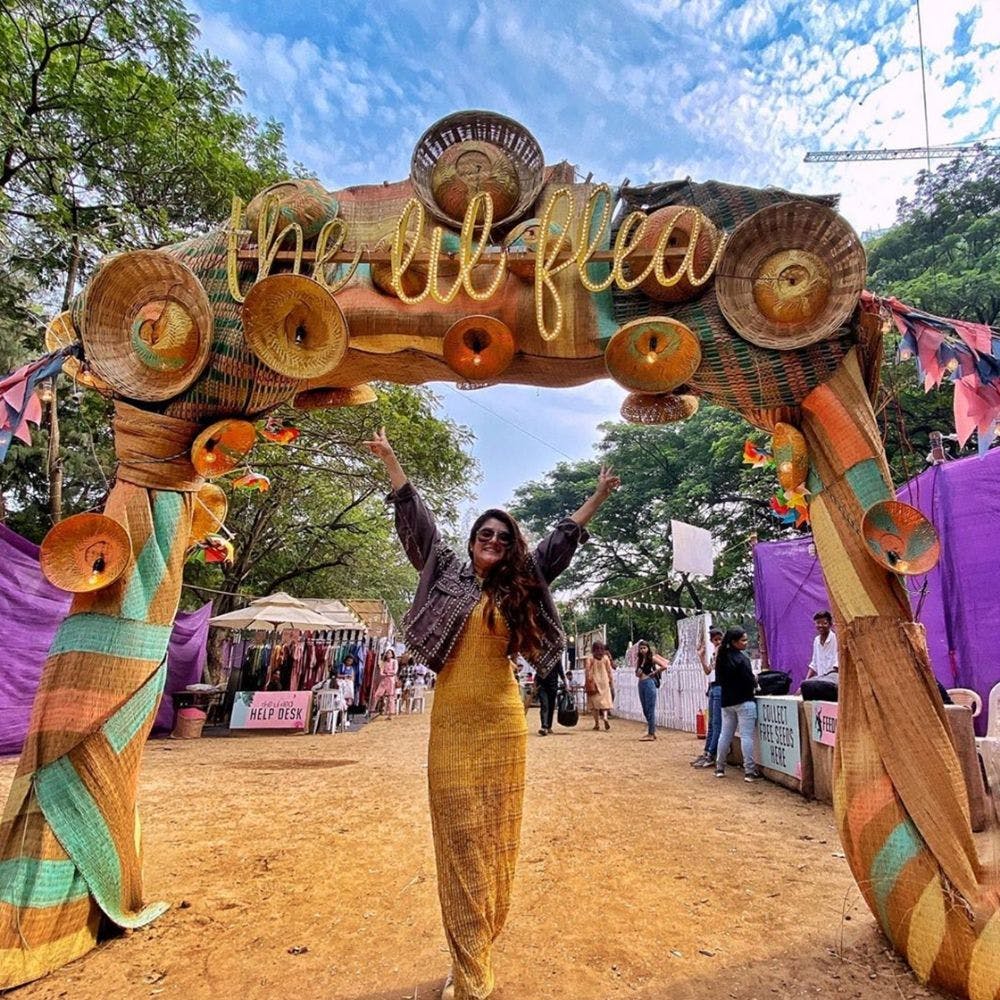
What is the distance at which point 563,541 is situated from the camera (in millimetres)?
2498

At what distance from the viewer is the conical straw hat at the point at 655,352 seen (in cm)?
322

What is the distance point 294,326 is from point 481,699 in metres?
2.24

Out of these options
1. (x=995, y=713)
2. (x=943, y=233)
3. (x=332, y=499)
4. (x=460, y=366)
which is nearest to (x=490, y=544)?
(x=460, y=366)

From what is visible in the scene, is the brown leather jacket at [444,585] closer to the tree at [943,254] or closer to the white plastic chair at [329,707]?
the white plastic chair at [329,707]

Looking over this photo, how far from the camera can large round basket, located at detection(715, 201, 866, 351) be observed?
315 cm

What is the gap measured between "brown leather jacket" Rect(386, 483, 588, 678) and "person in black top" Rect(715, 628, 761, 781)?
4794 mm

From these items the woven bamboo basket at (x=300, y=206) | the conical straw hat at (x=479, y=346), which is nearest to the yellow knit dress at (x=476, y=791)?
the conical straw hat at (x=479, y=346)

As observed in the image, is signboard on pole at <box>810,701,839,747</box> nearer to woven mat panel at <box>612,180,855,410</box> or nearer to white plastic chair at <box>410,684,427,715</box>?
woven mat panel at <box>612,180,855,410</box>

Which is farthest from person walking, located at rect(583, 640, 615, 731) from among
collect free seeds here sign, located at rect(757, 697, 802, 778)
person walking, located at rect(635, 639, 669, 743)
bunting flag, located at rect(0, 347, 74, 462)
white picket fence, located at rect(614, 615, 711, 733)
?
bunting flag, located at rect(0, 347, 74, 462)

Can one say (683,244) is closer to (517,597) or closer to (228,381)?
(517,597)

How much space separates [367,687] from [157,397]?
14.6 metres

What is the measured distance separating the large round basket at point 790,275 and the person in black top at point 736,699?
14.2ft

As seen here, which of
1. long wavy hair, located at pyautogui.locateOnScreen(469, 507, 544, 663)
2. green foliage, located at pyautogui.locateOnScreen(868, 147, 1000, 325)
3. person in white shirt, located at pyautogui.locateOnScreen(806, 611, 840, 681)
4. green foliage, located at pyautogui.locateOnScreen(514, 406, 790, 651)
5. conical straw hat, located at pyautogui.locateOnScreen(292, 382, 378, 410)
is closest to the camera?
long wavy hair, located at pyautogui.locateOnScreen(469, 507, 544, 663)

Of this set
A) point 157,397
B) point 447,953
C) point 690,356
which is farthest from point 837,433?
point 157,397
